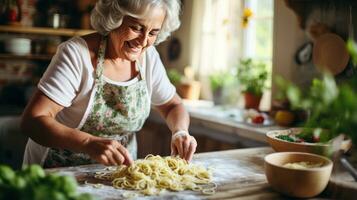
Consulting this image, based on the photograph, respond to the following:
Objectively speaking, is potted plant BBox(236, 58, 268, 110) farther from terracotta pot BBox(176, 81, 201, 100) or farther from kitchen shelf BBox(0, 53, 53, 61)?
kitchen shelf BBox(0, 53, 53, 61)

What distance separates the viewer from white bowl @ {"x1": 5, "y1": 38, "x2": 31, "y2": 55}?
420 cm

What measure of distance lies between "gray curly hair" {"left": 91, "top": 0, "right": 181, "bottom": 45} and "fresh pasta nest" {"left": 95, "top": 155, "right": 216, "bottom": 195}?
0.60 m

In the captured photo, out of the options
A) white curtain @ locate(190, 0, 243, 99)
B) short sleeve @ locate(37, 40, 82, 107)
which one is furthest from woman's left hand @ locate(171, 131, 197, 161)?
white curtain @ locate(190, 0, 243, 99)

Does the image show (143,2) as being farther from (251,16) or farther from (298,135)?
(251,16)

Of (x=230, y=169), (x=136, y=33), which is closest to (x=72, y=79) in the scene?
(x=136, y=33)

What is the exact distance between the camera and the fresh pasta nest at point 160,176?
4.64ft

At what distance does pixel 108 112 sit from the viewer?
1.88m

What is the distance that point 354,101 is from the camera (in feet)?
3.30

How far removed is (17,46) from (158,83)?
2686 mm

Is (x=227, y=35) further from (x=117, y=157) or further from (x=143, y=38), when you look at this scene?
(x=117, y=157)

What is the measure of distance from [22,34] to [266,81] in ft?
8.86

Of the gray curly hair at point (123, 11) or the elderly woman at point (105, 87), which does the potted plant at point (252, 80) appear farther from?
the gray curly hair at point (123, 11)

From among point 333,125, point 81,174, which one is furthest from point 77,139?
point 333,125

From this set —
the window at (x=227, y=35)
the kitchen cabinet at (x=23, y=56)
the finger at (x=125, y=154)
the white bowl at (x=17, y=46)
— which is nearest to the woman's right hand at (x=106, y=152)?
the finger at (x=125, y=154)
